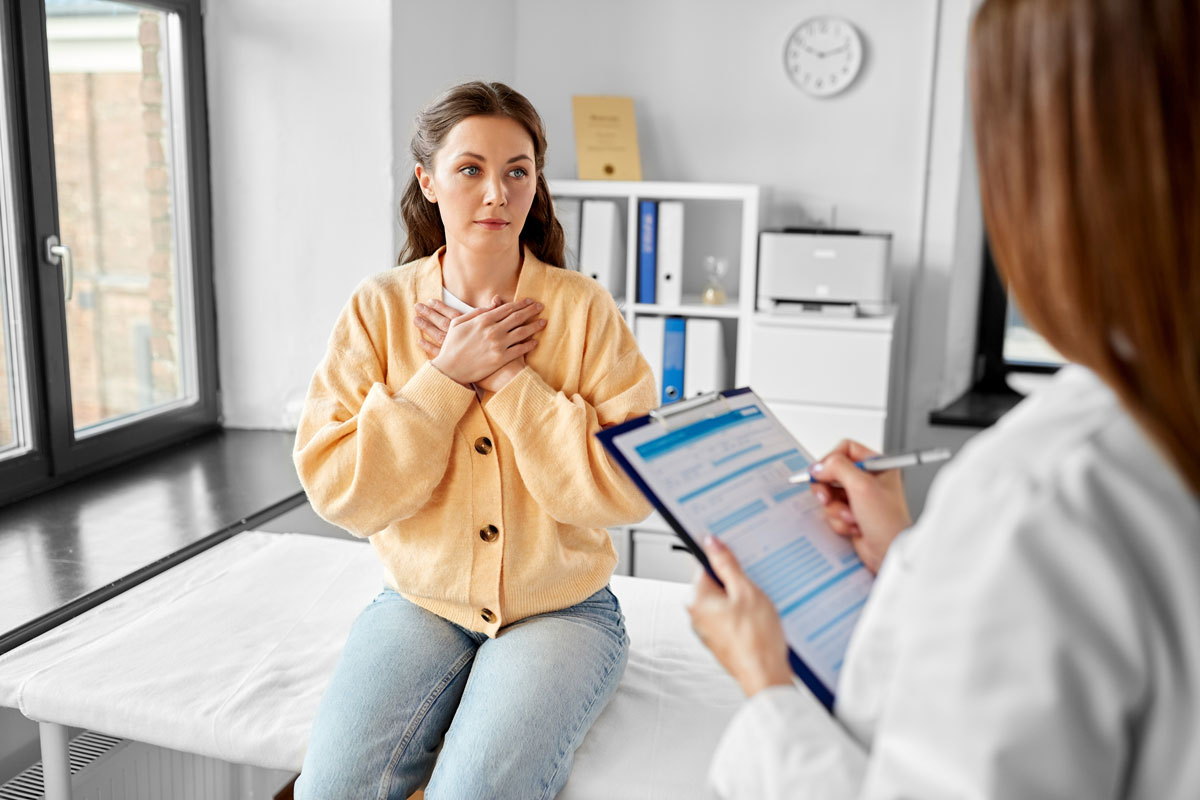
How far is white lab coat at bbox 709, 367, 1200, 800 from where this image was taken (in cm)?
53

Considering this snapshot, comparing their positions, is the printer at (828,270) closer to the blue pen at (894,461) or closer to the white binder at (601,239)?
the white binder at (601,239)

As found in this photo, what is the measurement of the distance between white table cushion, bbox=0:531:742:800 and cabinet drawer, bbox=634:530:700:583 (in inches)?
40.8

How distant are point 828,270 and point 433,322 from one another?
1539 mm

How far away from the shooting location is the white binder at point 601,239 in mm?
2988

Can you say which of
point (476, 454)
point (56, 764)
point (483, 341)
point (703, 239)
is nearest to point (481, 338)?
point (483, 341)

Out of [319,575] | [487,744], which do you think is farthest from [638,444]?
[319,575]

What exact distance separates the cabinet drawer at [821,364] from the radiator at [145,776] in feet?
5.27

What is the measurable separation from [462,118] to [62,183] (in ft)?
3.98

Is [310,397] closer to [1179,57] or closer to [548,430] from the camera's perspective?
[548,430]

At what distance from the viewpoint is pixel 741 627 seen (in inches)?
34.0

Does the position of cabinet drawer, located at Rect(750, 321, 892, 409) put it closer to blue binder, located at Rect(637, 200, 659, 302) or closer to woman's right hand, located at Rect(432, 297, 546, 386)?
blue binder, located at Rect(637, 200, 659, 302)

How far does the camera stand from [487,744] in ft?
4.17

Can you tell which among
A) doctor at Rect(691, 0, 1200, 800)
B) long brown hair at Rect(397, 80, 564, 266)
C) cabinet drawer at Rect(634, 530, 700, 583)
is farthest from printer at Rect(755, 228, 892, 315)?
doctor at Rect(691, 0, 1200, 800)

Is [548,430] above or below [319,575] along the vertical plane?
above
